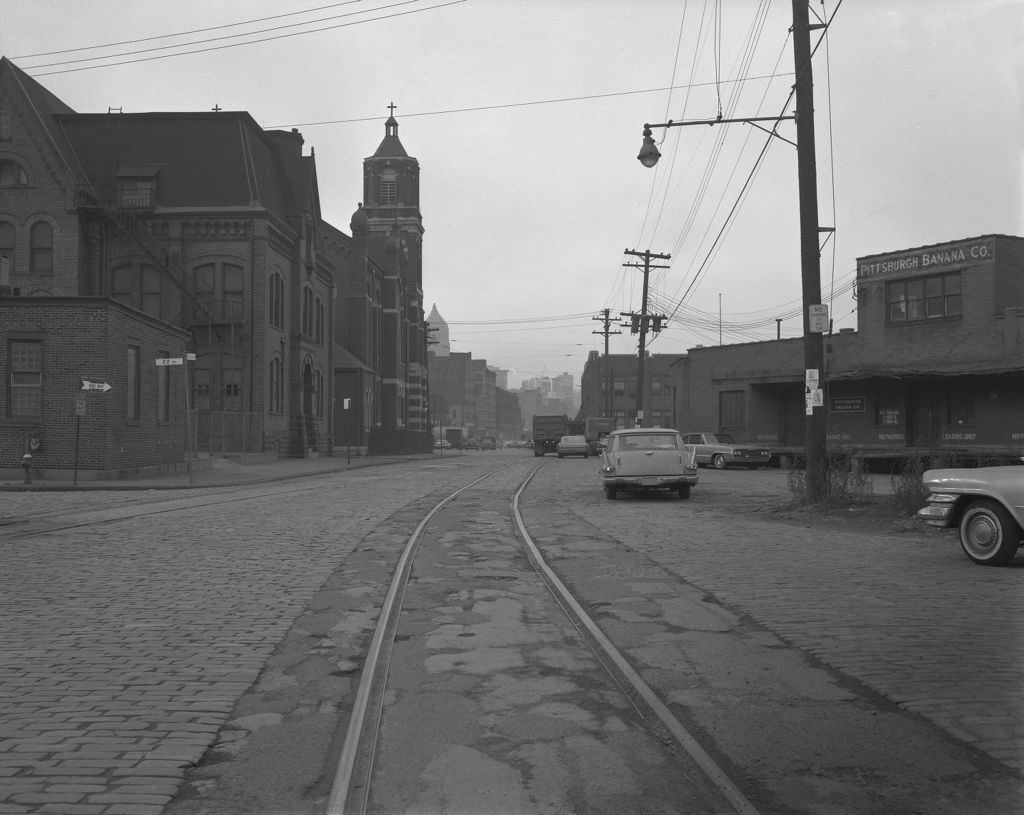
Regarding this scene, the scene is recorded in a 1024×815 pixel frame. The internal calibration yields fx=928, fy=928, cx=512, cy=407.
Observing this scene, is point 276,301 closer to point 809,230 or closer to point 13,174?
point 13,174

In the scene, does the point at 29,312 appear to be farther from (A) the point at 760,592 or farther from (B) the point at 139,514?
(A) the point at 760,592

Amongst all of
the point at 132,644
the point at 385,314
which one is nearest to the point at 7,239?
A: the point at 385,314

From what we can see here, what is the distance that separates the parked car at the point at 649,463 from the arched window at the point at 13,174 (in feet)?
99.9

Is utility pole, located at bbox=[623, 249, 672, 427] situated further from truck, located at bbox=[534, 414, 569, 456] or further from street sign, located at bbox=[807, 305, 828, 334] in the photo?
street sign, located at bbox=[807, 305, 828, 334]

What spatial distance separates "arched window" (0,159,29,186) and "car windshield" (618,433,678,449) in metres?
30.4

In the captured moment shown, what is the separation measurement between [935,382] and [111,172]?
1402 inches

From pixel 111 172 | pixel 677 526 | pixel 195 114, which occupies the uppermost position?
pixel 195 114

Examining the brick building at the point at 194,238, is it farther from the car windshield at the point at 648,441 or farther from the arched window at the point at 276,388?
the car windshield at the point at 648,441

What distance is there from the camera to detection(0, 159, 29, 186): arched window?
3791 centimetres

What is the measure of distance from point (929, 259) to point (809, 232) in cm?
1982

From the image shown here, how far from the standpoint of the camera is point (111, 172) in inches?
1651

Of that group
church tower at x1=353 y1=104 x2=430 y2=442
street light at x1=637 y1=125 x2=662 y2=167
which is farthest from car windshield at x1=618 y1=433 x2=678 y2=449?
church tower at x1=353 y1=104 x2=430 y2=442

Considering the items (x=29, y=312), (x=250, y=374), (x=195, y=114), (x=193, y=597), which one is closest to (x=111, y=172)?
(x=195, y=114)

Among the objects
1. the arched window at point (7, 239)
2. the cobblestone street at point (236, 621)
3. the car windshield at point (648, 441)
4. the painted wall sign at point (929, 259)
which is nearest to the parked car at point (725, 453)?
the painted wall sign at point (929, 259)
